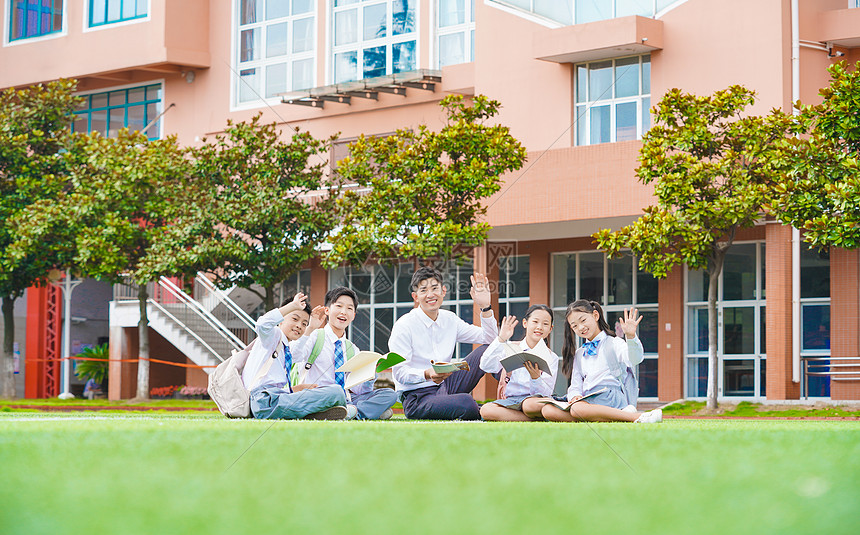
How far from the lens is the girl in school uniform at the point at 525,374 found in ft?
27.8

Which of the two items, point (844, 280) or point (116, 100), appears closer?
point (844, 280)

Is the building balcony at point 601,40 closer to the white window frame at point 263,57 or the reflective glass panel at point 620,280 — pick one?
the reflective glass panel at point 620,280

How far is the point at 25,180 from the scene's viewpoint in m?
23.9

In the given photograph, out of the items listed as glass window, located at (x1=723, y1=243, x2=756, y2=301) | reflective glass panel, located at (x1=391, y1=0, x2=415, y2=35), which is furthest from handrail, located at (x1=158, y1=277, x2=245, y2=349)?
glass window, located at (x1=723, y1=243, x2=756, y2=301)

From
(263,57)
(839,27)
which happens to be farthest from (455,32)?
(839,27)

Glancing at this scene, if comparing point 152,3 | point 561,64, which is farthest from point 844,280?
point 152,3

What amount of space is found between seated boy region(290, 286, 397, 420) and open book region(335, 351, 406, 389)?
0.49ft

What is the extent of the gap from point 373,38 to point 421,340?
1900cm

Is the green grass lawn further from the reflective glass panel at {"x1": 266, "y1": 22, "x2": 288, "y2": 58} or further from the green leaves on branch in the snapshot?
the reflective glass panel at {"x1": 266, "y1": 22, "x2": 288, "y2": 58}

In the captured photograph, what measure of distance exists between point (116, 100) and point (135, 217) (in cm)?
911

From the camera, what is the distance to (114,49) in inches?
1187

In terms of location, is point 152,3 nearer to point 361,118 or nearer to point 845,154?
point 361,118

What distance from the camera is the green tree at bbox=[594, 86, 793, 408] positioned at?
1650 cm

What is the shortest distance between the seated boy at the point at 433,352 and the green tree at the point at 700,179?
26.1 feet
